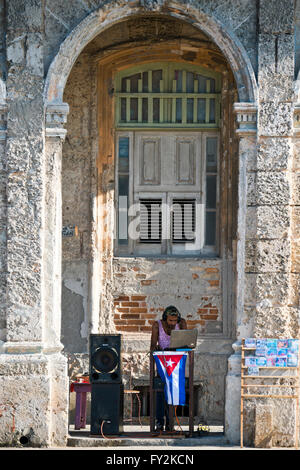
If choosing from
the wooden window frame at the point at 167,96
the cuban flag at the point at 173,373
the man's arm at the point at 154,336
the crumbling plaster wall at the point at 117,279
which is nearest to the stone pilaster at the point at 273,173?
the cuban flag at the point at 173,373

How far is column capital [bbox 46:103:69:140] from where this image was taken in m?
10.3

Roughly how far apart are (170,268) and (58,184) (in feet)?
7.57

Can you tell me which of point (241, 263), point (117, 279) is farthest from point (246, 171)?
point (117, 279)

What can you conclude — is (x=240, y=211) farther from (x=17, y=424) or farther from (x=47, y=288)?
(x=17, y=424)

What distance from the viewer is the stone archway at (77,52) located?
1033 cm

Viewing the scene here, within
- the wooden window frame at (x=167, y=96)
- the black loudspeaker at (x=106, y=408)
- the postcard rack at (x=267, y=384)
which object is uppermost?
the wooden window frame at (x=167, y=96)

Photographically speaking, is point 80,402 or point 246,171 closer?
point 246,171

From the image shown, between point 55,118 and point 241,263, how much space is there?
2565mm

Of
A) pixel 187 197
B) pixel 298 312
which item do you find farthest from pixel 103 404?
pixel 187 197

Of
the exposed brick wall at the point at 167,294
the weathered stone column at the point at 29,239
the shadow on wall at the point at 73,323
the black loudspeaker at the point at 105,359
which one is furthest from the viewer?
the exposed brick wall at the point at 167,294

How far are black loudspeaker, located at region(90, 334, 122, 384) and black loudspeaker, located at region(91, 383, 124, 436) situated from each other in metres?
0.06

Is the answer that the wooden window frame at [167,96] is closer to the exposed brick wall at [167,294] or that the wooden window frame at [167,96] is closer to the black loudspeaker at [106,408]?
the exposed brick wall at [167,294]

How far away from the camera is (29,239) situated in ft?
33.8

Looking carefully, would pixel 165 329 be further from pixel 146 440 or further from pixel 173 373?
pixel 146 440
